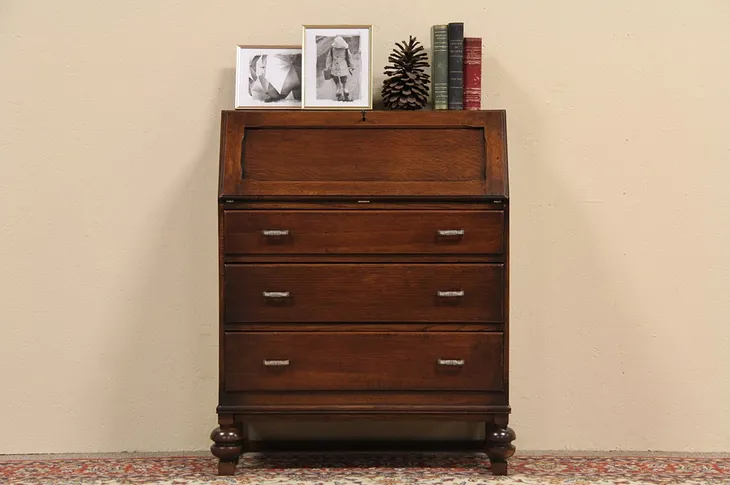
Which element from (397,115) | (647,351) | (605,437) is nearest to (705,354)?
(647,351)

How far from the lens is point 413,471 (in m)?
2.88

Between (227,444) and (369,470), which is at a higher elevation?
(227,444)

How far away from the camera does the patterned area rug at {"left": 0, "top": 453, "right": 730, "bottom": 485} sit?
2771 millimetres

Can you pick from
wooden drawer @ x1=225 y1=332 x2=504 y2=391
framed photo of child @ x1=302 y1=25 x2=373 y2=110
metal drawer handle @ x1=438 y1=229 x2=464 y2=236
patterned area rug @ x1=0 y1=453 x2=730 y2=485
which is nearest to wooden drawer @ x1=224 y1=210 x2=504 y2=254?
metal drawer handle @ x1=438 y1=229 x2=464 y2=236

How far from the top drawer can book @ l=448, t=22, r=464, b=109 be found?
0.15 meters

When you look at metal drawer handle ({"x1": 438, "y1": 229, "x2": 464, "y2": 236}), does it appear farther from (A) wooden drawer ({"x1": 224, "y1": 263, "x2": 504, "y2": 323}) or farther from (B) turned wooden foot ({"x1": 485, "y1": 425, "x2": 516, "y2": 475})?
(B) turned wooden foot ({"x1": 485, "y1": 425, "x2": 516, "y2": 475})

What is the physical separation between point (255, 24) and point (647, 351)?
1970 mm

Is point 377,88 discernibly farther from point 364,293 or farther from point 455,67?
point 364,293

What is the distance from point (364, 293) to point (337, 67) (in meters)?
0.83

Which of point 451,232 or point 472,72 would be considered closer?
point 451,232

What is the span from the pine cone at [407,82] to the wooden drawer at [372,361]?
2.71 feet

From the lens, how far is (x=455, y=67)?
9.58 feet

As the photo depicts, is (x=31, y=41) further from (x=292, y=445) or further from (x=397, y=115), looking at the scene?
(x=292, y=445)

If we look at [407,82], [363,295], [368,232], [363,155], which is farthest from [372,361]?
[407,82]
